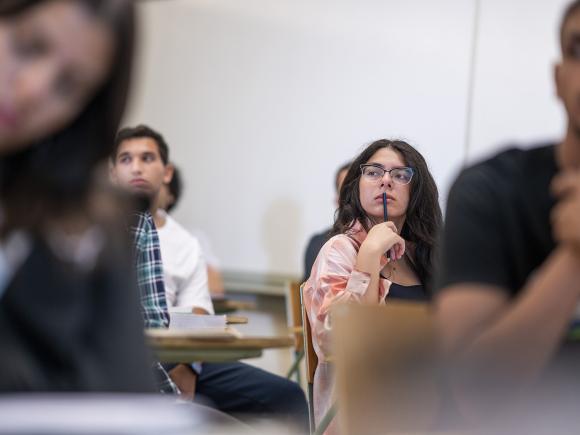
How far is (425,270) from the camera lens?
3.06 m

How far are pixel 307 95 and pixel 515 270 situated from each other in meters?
4.27

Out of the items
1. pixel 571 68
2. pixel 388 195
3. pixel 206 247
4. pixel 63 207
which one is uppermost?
pixel 571 68

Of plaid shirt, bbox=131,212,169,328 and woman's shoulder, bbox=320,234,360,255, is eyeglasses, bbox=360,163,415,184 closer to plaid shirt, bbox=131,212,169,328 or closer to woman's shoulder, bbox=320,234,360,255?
woman's shoulder, bbox=320,234,360,255

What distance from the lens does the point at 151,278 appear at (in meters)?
3.11

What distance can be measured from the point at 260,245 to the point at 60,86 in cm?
458

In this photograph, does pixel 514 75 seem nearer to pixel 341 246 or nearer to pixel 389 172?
pixel 389 172

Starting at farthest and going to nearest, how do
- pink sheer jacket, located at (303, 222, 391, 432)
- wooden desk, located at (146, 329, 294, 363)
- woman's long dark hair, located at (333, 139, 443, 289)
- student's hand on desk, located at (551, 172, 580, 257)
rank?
woman's long dark hair, located at (333, 139, 443, 289)
pink sheer jacket, located at (303, 222, 391, 432)
wooden desk, located at (146, 329, 294, 363)
student's hand on desk, located at (551, 172, 580, 257)

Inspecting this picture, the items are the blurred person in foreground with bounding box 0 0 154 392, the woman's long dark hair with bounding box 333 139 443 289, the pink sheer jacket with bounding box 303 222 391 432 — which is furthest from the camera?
the woman's long dark hair with bounding box 333 139 443 289

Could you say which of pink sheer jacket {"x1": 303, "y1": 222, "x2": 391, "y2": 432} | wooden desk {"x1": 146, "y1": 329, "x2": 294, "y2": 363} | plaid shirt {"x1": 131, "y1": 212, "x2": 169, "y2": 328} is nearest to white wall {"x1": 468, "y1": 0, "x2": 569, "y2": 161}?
pink sheer jacket {"x1": 303, "y1": 222, "x2": 391, "y2": 432}

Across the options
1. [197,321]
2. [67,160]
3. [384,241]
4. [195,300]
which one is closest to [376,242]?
[384,241]

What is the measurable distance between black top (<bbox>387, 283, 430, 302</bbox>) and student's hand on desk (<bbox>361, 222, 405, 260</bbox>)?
0.09 m

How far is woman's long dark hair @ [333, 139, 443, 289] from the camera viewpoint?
3.13m

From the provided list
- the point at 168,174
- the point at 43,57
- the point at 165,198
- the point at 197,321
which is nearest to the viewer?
the point at 43,57

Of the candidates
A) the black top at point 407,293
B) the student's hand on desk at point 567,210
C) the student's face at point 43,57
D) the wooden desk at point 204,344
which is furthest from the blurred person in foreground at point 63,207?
the black top at point 407,293
